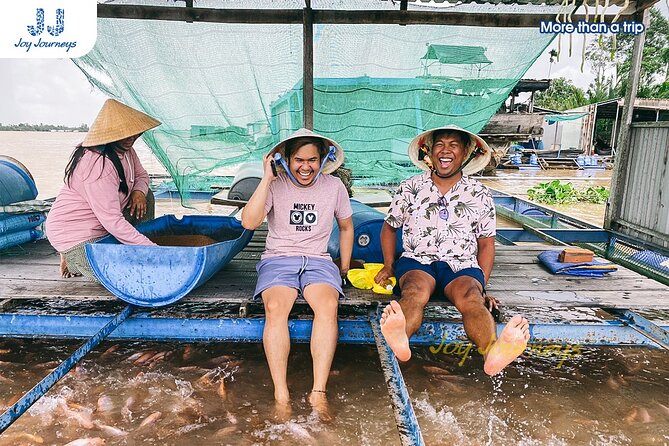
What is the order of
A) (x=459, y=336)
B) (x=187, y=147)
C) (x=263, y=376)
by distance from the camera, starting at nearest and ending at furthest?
(x=459, y=336) < (x=263, y=376) < (x=187, y=147)

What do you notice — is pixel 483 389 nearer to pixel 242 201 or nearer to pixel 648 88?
pixel 242 201

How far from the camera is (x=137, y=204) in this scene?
3.49 m

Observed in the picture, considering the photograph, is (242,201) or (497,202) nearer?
(242,201)

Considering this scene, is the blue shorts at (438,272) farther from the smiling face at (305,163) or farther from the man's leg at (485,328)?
the smiling face at (305,163)

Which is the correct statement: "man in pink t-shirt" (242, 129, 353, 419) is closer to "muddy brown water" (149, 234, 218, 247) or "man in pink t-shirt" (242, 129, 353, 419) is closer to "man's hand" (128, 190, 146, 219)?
"muddy brown water" (149, 234, 218, 247)

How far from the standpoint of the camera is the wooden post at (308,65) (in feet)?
14.6

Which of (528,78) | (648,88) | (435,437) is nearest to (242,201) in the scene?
(435,437)

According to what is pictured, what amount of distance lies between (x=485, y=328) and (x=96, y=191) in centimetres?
241

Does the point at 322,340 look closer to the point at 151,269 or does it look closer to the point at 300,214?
the point at 300,214

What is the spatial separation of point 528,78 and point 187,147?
56.8 ft

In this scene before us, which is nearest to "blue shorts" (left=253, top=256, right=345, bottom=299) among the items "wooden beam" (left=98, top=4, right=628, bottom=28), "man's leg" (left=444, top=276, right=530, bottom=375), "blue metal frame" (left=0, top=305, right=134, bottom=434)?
"man's leg" (left=444, top=276, right=530, bottom=375)

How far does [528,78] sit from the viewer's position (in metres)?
19.2

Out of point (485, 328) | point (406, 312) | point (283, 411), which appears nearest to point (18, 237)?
point (283, 411)

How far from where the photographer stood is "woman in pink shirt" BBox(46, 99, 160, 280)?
290 centimetres
